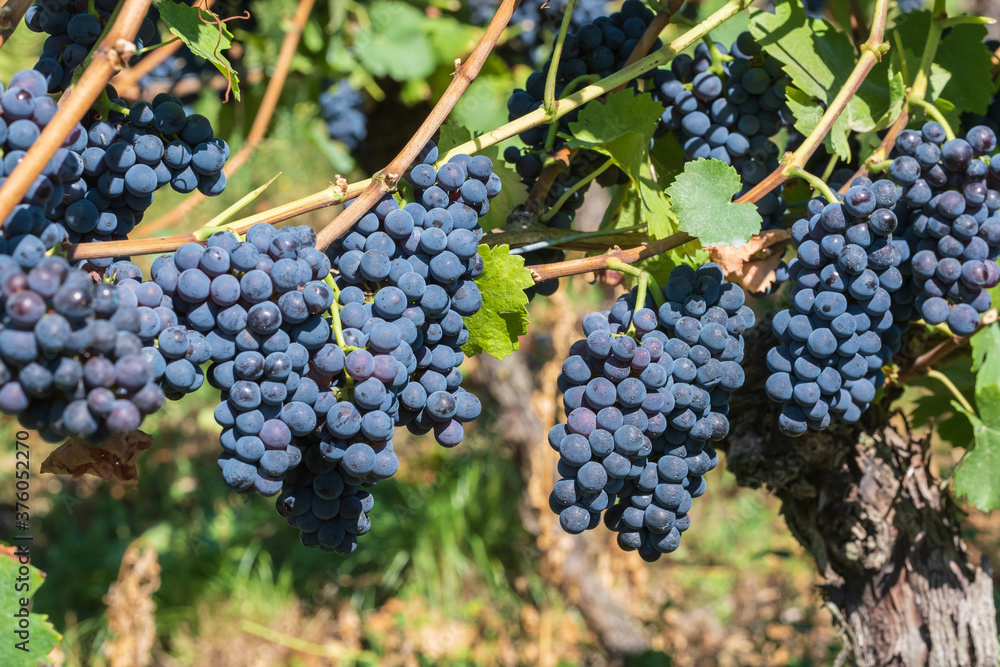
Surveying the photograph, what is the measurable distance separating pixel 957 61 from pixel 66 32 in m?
1.25

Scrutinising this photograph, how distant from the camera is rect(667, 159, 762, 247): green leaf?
3.13ft

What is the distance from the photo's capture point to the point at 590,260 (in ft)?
3.42

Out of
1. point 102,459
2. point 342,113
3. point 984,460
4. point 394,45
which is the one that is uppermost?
point 102,459

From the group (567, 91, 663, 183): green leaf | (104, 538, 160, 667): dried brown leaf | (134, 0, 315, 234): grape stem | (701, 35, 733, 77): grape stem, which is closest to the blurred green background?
(104, 538, 160, 667): dried brown leaf

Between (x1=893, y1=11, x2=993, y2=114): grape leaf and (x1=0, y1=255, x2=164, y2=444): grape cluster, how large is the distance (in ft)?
3.74

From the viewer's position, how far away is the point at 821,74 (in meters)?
1.12

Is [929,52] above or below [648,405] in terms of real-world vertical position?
above

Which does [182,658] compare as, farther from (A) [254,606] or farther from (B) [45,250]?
(B) [45,250]

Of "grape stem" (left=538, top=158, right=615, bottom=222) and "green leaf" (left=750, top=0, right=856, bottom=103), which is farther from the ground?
"green leaf" (left=750, top=0, right=856, bottom=103)

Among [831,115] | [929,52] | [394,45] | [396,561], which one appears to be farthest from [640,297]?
[396,561]

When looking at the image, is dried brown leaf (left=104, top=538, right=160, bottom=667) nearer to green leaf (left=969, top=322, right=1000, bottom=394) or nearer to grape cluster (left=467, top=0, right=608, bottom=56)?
grape cluster (left=467, top=0, right=608, bottom=56)

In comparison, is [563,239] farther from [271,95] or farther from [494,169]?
[271,95]

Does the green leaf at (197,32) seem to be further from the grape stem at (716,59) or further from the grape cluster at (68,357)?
the grape stem at (716,59)

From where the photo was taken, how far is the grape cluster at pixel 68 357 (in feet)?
2.12
